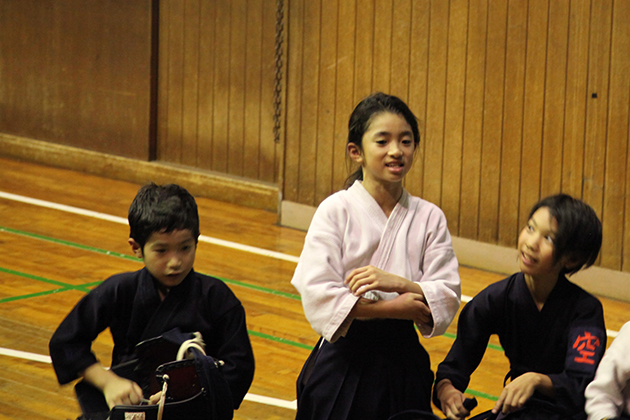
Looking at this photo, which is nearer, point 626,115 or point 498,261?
point 626,115

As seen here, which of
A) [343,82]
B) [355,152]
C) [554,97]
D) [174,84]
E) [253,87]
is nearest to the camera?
[355,152]

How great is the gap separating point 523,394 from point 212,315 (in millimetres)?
760

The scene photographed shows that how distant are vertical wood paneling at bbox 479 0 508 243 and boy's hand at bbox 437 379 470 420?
2.98 meters

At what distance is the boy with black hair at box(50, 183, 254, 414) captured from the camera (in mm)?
2051

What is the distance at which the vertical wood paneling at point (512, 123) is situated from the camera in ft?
15.8

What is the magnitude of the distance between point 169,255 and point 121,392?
1.10ft

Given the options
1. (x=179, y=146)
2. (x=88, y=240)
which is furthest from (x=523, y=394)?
(x=179, y=146)

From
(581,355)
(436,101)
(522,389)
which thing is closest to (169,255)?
(522,389)

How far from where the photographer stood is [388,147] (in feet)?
7.31

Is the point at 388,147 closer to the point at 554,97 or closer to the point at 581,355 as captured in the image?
the point at 581,355

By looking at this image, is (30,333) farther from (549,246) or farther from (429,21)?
(429,21)

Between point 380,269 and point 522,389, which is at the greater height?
point 380,269

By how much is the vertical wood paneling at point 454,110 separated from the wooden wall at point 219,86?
137 centimetres

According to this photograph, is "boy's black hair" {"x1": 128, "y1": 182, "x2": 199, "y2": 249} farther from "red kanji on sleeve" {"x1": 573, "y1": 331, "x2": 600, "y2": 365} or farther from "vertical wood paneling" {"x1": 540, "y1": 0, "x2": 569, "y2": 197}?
"vertical wood paneling" {"x1": 540, "y1": 0, "x2": 569, "y2": 197}
